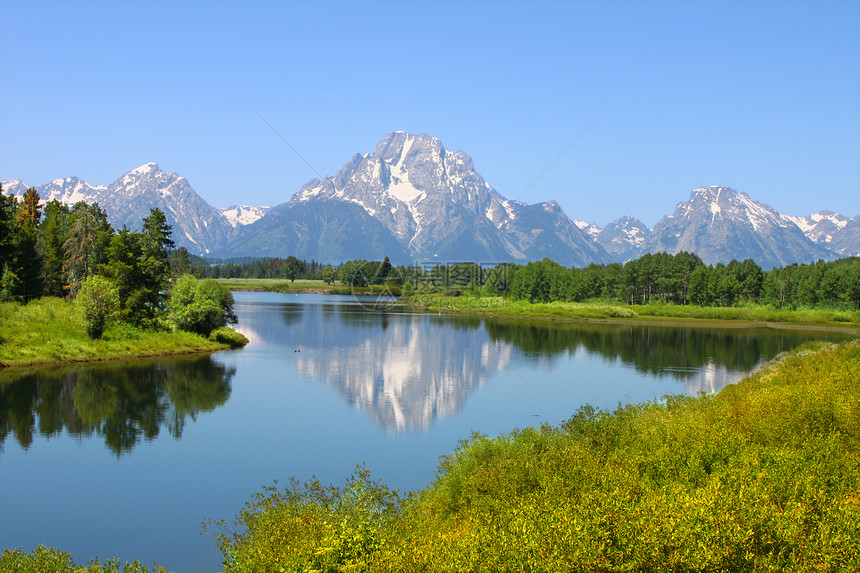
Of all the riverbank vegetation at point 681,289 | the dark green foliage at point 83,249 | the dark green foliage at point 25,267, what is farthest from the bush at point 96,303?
the riverbank vegetation at point 681,289

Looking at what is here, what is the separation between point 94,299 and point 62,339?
13.3 feet

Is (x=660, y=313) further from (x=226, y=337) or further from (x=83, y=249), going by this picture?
(x=83, y=249)

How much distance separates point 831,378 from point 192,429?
29997 millimetres

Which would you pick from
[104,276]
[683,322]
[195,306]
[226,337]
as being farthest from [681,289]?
[104,276]

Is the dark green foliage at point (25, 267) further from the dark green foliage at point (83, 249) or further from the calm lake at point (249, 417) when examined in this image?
the calm lake at point (249, 417)

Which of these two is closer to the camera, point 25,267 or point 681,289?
point 25,267

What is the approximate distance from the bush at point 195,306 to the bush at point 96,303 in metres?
8.74

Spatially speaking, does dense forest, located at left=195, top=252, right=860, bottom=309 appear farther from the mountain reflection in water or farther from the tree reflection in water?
the tree reflection in water

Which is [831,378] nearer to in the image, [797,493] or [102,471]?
[797,493]

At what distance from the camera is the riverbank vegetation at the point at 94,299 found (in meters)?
49.9

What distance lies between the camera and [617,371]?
174 feet

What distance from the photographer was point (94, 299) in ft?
167

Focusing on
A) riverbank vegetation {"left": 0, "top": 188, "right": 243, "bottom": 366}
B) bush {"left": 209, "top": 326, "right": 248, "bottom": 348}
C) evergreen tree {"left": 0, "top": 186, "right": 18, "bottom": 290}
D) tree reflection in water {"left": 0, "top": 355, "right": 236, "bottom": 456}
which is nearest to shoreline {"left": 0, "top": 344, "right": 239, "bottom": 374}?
riverbank vegetation {"left": 0, "top": 188, "right": 243, "bottom": 366}

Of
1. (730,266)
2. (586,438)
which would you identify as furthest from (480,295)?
(586,438)
